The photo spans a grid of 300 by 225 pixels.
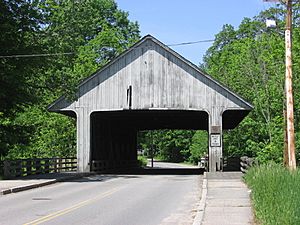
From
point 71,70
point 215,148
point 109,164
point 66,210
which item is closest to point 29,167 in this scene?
point 215,148

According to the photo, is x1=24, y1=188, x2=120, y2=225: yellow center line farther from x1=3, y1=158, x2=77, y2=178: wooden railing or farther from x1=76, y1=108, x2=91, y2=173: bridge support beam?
x1=76, y1=108, x2=91, y2=173: bridge support beam

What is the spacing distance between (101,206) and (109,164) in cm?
2448

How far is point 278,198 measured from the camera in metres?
10.1

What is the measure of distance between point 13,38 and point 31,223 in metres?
16.9

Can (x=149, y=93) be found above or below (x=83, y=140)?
above

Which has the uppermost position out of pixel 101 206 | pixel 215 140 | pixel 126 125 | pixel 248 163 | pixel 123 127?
pixel 126 125

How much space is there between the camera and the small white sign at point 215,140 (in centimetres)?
3177

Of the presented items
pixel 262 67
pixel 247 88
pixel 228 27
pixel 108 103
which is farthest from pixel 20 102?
pixel 228 27

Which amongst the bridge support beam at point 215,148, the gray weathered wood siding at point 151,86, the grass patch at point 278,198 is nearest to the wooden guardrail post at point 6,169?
the gray weathered wood siding at point 151,86

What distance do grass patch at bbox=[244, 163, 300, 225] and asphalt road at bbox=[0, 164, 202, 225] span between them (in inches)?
71.4

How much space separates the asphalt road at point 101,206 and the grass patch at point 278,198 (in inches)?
71.4

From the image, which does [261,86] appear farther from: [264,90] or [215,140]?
[215,140]

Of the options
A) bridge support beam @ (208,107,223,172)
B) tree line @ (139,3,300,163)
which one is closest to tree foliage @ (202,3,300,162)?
tree line @ (139,3,300,163)

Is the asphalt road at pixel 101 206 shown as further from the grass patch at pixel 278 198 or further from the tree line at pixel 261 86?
the tree line at pixel 261 86
